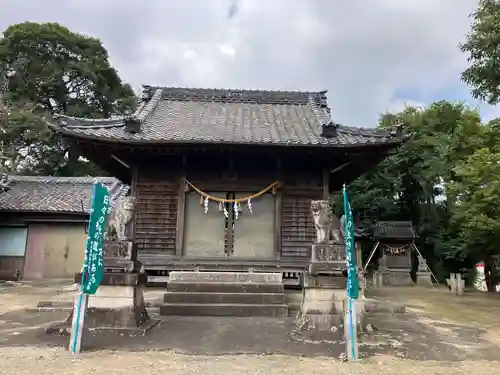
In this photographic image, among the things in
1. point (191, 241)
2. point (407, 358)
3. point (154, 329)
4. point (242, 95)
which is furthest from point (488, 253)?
point (154, 329)

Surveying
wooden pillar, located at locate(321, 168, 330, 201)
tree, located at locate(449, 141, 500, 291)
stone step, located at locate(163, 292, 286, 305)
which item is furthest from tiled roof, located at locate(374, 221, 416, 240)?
stone step, located at locate(163, 292, 286, 305)

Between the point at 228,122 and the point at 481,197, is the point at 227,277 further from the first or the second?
the point at 481,197

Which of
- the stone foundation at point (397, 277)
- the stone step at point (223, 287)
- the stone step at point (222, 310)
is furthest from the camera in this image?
the stone foundation at point (397, 277)

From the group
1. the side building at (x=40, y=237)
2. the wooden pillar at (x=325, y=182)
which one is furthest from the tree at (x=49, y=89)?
the wooden pillar at (x=325, y=182)

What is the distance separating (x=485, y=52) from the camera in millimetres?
11992

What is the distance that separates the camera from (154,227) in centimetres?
1212

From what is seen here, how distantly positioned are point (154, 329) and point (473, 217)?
1444 cm

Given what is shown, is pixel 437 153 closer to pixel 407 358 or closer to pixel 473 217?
pixel 473 217

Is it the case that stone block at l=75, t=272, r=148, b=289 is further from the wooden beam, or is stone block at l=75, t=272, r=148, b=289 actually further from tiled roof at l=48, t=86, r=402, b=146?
tiled roof at l=48, t=86, r=402, b=146

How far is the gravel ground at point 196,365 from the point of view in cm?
545

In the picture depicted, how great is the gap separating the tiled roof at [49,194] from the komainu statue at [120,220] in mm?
12136

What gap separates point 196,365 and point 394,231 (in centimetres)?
2272

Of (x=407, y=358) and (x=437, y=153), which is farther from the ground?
(x=437, y=153)

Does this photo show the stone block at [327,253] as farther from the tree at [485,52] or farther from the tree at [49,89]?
the tree at [49,89]
